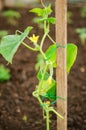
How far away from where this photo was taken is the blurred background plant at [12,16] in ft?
15.1

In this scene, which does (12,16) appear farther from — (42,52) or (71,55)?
(42,52)

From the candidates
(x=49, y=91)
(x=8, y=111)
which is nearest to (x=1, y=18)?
(x=8, y=111)

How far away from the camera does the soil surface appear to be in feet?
8.59

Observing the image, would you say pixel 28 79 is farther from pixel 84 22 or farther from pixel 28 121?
pixel 84 22

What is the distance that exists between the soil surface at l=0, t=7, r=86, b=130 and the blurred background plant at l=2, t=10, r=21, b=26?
25.6 inches

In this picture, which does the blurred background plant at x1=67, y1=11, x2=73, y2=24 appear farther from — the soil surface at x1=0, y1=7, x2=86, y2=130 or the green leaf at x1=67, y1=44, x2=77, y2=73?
the green leaf at x1=67, y1=44, x2=77, y2=73

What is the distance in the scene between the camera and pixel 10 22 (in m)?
4.59

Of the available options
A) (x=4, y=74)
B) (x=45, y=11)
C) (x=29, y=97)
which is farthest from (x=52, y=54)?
(x=4, y=74)

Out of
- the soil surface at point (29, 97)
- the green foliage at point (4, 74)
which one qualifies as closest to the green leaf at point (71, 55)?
the soil surface at point (29, 97)

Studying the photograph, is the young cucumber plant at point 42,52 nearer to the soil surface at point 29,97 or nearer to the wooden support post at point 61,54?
the wooden support post at point 61,54

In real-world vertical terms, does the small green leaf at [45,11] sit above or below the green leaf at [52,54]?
above

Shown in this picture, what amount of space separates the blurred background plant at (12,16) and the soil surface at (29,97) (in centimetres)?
65

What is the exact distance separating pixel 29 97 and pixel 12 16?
1854 millimetres

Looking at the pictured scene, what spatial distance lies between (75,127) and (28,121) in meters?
0.32
